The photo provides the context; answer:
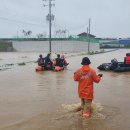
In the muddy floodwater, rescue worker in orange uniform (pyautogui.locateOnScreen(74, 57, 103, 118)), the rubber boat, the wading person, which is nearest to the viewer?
the muddy floodwater

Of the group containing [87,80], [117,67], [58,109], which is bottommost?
Answer: [117,67]

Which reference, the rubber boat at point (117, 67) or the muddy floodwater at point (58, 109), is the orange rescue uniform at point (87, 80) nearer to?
the muddy floodwater at point (58, 109)

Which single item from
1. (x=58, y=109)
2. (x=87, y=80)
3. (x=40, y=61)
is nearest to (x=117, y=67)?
(x=40, y=61)

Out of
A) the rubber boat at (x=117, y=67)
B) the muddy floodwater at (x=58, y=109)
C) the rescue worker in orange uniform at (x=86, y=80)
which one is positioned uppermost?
the rescue worker in orange uniform at (x=86, y=80)

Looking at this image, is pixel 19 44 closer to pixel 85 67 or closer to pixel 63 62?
pixel 63 62

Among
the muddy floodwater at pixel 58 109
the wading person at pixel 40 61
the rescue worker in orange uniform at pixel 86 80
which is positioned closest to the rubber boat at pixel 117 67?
the wading person at pixel 40 61

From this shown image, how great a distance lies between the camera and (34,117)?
34.7ft

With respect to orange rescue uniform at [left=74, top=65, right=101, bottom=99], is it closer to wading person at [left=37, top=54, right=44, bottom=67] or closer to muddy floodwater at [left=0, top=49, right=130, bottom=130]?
muddy floodwater at [left=0, top=49, right=130, bottom=130]

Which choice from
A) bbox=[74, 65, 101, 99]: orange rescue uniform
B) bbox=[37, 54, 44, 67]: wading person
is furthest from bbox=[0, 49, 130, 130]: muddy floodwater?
bbox=[37, 54, 44, 67]: wading person

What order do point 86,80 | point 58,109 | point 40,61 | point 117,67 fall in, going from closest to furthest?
point 86,80
point 58,109
point 117,67
point 40,61

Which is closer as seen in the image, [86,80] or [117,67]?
[86,80]

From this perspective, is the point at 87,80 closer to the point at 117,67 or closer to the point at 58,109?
the point at 58,109

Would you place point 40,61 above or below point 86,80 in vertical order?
below

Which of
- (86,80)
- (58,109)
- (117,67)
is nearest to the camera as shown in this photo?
(86,80)
